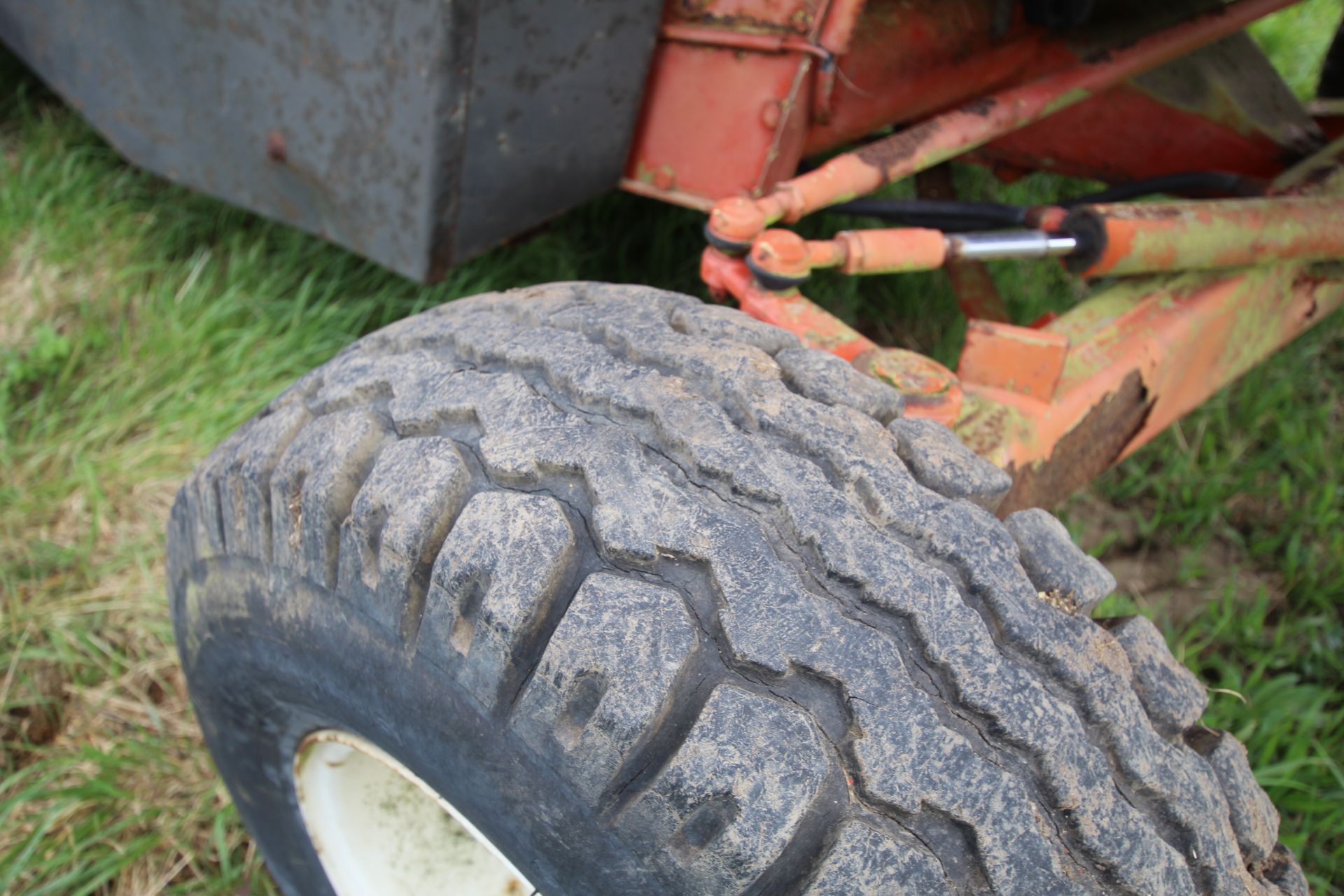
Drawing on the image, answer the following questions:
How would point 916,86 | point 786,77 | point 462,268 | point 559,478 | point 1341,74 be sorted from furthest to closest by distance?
1. point 1341,74
2. point 462,268
3. point 916,86
4. point 786,77
5. point 559,478

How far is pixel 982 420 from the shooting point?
3.42ft

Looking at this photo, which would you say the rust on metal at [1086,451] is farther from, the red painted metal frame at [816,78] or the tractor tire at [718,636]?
the red painted metal frame at [816,78]

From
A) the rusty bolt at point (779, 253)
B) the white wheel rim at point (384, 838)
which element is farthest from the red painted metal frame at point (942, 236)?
the white wheel rim at point (384, 838)

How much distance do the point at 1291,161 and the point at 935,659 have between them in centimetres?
160

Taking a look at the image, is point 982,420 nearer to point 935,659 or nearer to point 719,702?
point 935,659

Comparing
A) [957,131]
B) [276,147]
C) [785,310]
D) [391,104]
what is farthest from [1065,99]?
[276,147]

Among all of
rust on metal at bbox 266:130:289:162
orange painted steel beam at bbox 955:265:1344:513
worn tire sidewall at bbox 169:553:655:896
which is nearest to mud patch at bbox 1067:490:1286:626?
orange painted steel beam at bbox 955:265:1344:513

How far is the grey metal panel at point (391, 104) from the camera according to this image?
45.0 inches

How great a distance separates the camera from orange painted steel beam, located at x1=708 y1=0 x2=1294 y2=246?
1.12 metres

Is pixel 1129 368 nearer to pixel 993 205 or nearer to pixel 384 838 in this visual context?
pixel 993 205

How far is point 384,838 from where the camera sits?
114 centimetres

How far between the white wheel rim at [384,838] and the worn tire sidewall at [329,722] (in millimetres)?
21

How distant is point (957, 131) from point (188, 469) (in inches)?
54.7

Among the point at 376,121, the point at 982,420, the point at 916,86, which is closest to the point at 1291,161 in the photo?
the point at 916,86
